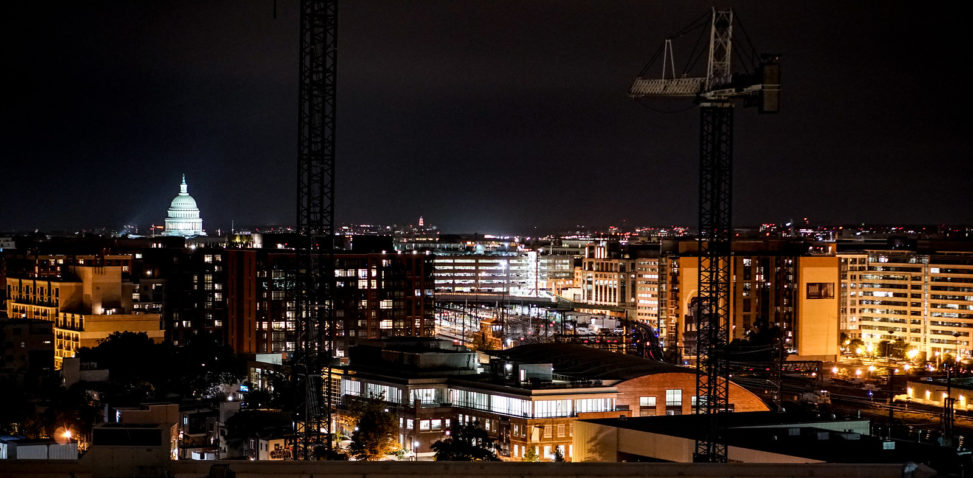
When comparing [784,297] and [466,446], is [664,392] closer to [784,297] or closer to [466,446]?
[466,446]

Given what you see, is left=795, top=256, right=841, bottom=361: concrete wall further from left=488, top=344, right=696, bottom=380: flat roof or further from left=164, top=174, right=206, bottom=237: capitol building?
left=164, top=174, right=206, bottom=237: capitol building

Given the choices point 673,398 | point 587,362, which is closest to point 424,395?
point 587,362

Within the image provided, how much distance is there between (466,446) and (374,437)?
3.48m

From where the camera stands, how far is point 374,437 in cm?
4075

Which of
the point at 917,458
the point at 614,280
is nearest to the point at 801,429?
the point at 917,458

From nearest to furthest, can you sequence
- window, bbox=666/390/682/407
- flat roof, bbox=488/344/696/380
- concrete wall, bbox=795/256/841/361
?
1. window, bbox=666/390/682/407
2. flat roof, bbox=488/344/696/380
3. concrete wall, bbox=795/256/841/361

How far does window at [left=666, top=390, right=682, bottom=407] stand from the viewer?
4631 cm

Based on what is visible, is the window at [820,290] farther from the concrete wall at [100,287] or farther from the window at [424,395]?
the window at [424,395]

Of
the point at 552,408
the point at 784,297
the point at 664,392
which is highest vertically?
the point at 784,297

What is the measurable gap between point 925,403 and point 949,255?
3909 centimetres

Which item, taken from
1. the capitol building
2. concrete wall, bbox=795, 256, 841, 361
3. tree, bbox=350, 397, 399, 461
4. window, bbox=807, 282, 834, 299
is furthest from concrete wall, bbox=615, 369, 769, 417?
the capitol building

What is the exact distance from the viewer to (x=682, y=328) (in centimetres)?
8931

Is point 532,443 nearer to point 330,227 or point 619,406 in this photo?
point 619,406

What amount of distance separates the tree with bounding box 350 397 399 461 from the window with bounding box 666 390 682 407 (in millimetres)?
10293
